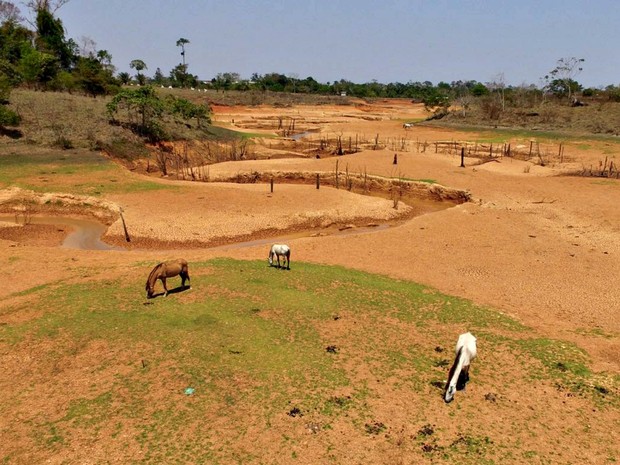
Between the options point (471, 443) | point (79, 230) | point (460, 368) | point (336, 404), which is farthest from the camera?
point (79, 230)

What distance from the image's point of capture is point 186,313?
1428 cm

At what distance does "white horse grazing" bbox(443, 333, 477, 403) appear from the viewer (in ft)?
35.0

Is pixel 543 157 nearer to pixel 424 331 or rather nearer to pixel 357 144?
pixel 357 144

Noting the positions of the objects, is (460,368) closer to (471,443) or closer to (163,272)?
(471,443)

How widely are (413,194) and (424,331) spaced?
22.9 m

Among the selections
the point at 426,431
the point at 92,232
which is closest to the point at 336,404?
the point at 426,431

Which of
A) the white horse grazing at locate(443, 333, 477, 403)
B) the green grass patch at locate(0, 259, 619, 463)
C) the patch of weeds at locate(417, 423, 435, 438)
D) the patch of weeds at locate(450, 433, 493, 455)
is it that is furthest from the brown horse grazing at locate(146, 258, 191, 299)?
the patch of weeds at locate(450, 433, 493, 455)

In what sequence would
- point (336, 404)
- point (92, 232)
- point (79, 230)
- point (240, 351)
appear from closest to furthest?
point (336, 404) < point (240, 351) < point (92, 232) < point (79, 230)

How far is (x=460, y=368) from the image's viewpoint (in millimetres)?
10914

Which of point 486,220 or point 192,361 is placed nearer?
point 192,361

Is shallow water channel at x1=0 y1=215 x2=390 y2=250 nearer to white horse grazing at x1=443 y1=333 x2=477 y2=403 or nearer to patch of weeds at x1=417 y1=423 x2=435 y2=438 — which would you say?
white horse grazing at x1=443 y1=333 x2=477 y2=403

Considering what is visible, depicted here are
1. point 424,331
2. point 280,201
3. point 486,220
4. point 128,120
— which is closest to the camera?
point 424,331

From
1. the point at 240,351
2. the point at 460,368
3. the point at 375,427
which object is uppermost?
the point at 460,368

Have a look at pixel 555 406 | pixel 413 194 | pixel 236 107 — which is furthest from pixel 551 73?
pixel 555 406
